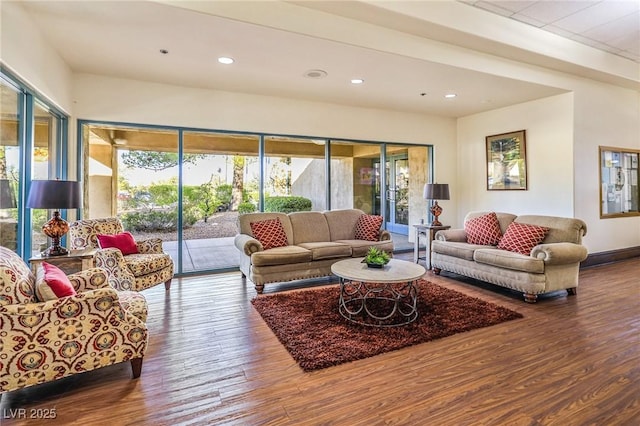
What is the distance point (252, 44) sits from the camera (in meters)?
3.56

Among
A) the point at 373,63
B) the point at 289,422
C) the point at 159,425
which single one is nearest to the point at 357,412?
the point at 289,422

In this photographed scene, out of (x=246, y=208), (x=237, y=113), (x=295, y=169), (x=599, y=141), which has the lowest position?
(x=246, y=208)

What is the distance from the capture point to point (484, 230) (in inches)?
187

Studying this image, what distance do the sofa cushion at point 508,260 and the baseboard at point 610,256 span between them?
2361mm

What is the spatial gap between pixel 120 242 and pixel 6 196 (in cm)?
118

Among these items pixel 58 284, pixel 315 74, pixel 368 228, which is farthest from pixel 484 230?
pixel 58 284

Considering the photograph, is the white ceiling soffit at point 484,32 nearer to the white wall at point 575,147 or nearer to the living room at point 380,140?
the living room at point 380,140

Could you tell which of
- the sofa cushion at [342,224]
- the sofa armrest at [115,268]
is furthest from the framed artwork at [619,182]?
the sofa armrest at [115,268]

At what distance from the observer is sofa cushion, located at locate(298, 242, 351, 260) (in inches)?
176

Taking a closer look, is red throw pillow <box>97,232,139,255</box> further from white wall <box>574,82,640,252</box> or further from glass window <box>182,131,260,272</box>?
white wall <box>574,82,640,252</box>

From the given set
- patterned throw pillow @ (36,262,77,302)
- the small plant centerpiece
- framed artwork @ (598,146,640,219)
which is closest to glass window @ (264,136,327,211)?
the small plant centerpiece

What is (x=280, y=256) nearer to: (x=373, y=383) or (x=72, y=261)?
(x=72, y=261)

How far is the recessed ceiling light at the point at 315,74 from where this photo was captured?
4371 mm

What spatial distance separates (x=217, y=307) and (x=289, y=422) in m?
2.06
